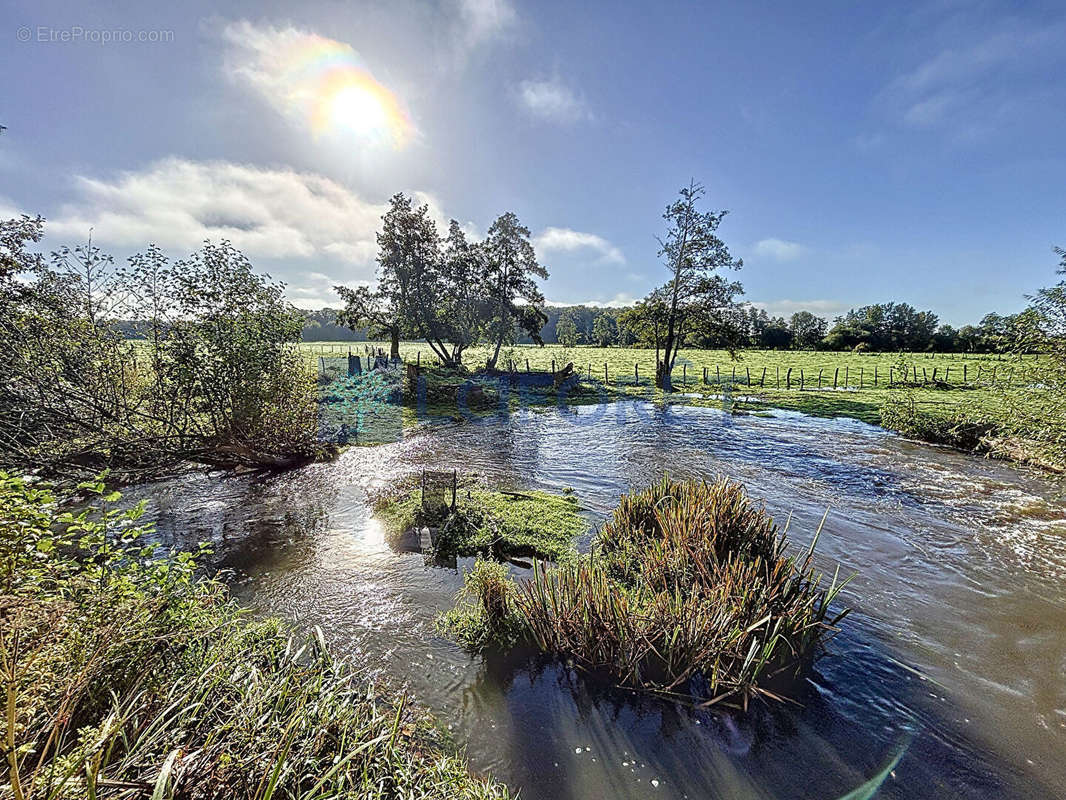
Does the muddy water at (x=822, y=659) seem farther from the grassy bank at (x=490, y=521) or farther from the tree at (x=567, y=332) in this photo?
the tree at (x=567, y=332)

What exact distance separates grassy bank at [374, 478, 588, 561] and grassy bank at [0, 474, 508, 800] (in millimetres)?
3844

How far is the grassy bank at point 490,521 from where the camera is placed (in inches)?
307

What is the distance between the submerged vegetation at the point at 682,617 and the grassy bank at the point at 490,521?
4.66ft

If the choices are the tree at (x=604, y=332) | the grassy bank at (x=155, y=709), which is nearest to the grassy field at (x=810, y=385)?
the grassy bank at (x=155, y=709)

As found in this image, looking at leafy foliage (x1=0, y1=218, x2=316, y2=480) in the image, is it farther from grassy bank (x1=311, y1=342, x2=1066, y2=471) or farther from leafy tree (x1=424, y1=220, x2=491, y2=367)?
leafy tree (x1=424, y1=220, x2=491, y2=367)

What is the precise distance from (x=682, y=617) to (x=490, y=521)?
4606 mm

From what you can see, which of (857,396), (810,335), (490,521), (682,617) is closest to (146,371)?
(490,521)

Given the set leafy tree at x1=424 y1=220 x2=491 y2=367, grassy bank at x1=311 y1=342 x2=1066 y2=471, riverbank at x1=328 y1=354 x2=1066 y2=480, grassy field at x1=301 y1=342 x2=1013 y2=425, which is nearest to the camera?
grassy bank at x1=311 y1=342 x2=1066 y2=471

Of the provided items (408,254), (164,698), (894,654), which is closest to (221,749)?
(164,698)

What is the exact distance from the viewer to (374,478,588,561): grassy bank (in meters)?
7.79

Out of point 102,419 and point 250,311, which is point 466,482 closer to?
point 250,311

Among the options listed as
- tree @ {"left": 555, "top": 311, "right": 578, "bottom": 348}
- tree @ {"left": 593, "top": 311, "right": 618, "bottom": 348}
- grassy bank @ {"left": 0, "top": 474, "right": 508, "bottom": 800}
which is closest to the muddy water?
grassy bank @ {"left": 0, "top": 474, "right": 508, "bottom": 800}

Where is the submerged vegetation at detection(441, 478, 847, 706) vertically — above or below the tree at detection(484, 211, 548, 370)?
below

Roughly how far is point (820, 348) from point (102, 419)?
96276 mm
